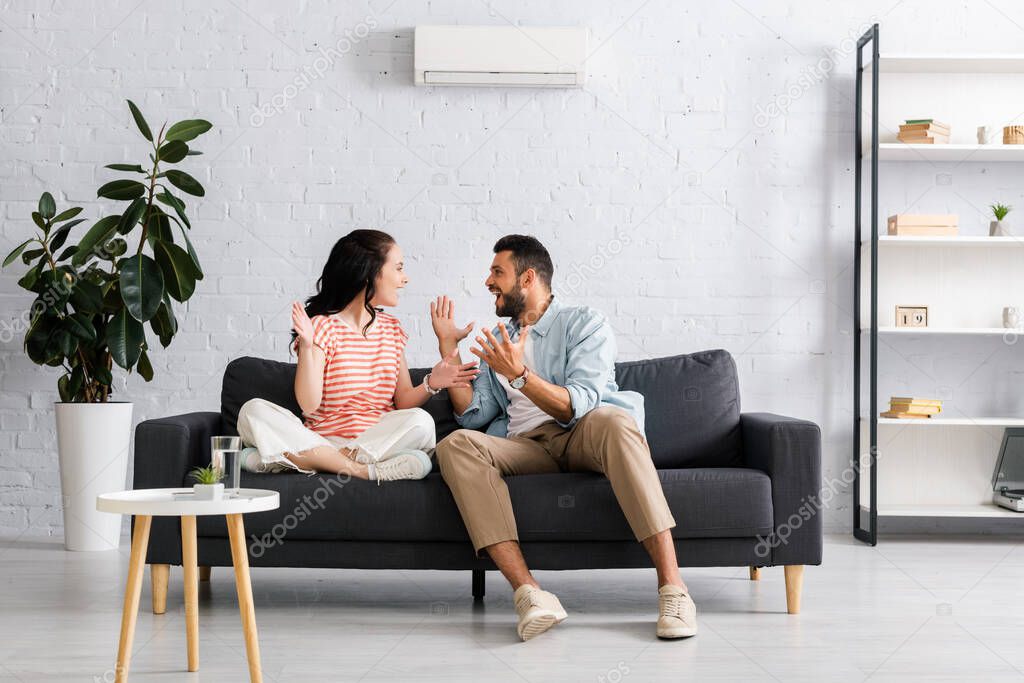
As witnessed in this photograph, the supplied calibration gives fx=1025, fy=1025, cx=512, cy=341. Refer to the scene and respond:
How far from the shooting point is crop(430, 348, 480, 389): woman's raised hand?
3.08 metres

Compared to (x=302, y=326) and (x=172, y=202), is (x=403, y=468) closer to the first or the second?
(x=302, y=326)

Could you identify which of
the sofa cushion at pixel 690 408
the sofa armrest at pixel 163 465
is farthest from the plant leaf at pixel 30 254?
the sofa cushion at pixel 690 408

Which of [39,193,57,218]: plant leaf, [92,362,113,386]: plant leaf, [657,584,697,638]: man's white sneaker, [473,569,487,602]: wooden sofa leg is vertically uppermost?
[39,193,57,218]: plant leaf

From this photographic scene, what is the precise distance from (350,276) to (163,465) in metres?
0.77

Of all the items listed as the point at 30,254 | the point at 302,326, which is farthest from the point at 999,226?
the point at 30,254

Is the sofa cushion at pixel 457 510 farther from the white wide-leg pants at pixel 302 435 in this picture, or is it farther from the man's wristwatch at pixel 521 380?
the man's wristwatch at pixel 521 380

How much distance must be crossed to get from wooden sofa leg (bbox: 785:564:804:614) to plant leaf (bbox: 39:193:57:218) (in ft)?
9.47

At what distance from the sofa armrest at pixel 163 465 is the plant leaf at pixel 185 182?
124 cm

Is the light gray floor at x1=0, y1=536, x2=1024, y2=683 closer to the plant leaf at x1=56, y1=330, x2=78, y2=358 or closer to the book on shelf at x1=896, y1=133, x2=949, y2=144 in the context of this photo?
the plant leaf at x1=56, y1=330, x2=78, y2=358

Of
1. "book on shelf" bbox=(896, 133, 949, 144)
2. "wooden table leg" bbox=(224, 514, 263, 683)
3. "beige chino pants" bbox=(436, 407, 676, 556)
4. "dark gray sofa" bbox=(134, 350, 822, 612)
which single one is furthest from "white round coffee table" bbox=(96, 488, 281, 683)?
"book on shelf" bbox=(896, 133, 949, 144)

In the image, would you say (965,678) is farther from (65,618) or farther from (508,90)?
(508,90)

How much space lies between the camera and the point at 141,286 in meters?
3.64

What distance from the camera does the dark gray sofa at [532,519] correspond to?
8.84 feet

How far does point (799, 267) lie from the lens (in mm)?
4246
